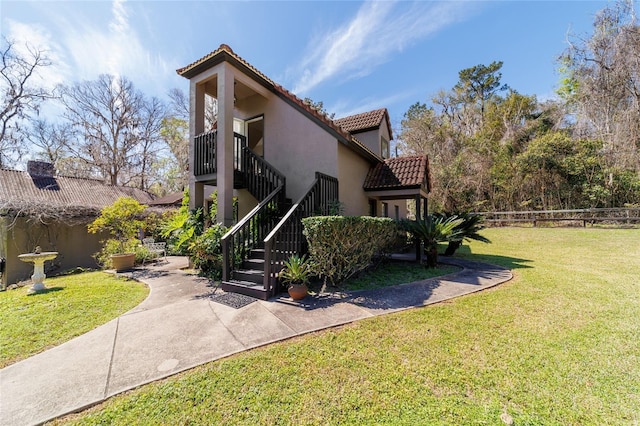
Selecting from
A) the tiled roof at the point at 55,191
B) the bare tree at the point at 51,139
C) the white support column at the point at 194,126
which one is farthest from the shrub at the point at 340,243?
the bare tree at the point at 51,139

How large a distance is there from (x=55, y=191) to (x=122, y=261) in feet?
34.4

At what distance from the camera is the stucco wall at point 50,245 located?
941 cm

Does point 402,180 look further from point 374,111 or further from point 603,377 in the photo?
point 603,377

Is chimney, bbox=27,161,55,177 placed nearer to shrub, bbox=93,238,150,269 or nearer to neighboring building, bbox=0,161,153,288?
neighboring building, bbox=0,161,153,288

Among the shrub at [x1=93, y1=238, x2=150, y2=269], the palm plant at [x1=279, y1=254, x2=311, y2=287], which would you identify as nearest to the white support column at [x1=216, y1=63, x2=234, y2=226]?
the palm plant at [x1=279, y1=254, x2=311, y2=287]

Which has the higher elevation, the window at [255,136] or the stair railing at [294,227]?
the window at [255,136]

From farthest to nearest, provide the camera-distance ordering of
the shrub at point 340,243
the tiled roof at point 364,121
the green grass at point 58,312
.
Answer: the tiled roof at point 364,121 < the shrub at point 340,243 < the green grass at point 58,312

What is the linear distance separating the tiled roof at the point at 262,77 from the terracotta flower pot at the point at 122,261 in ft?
21.4

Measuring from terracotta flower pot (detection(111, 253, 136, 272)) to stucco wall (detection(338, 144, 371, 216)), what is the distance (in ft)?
25.2

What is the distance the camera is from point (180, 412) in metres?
2.24

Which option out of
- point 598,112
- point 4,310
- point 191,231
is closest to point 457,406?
point 191,231

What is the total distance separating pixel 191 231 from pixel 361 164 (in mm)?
6453

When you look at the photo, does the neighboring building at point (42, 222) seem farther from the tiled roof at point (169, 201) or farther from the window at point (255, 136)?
the window at point (255, 136)

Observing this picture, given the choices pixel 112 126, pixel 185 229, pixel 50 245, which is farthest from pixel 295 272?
pixel 112 126
